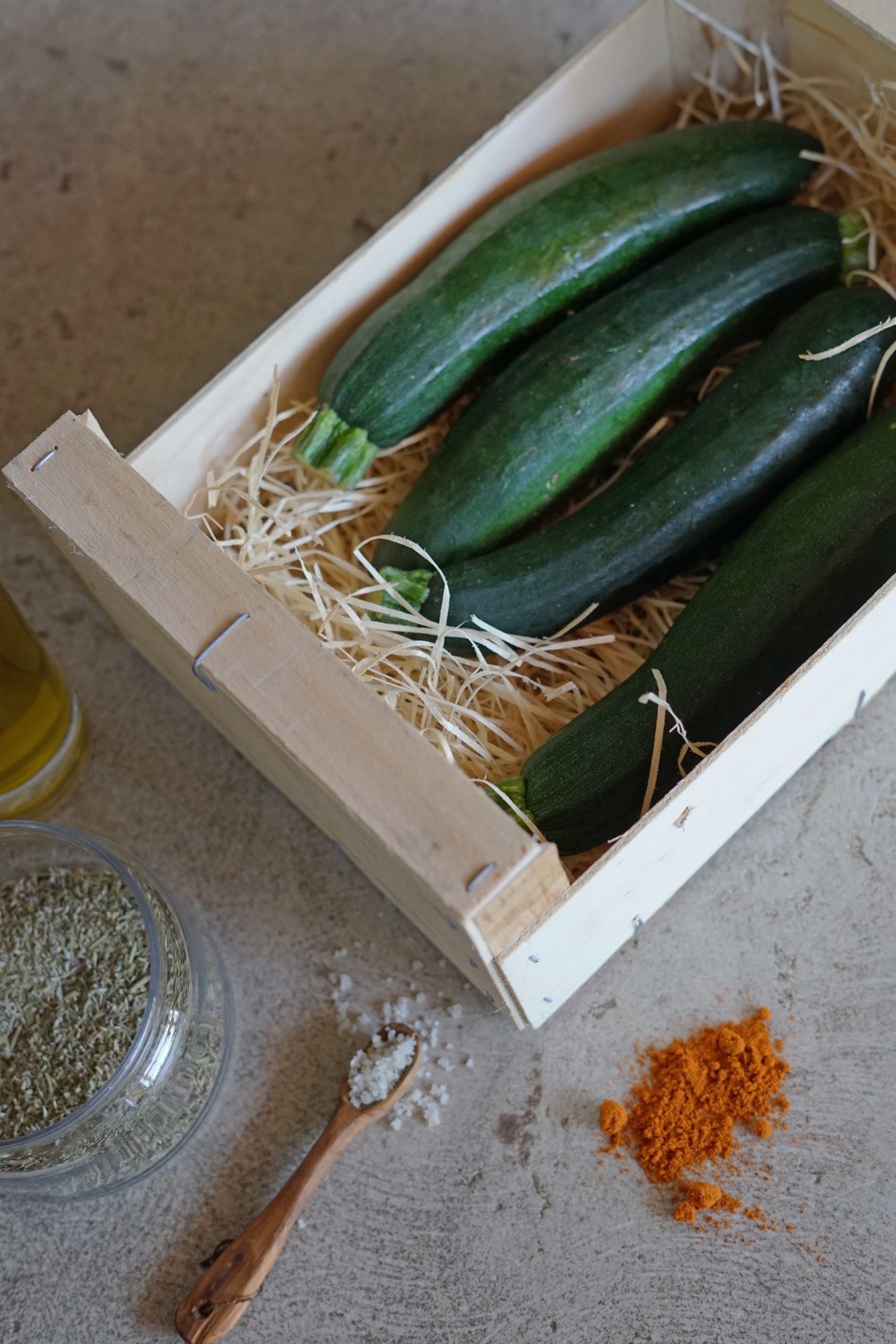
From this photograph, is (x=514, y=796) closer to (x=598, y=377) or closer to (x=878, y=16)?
(x=598, y=377)

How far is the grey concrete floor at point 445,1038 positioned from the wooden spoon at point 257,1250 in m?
0.02

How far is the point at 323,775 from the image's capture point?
30.5 inches

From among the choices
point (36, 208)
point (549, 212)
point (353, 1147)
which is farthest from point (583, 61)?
point (353, 1147)

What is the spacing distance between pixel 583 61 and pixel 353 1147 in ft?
3.20

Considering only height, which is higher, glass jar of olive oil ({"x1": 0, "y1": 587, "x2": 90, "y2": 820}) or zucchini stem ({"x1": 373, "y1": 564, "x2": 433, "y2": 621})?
glass jar of olive oil ({"x1": 0, "y1": 587, "x2": 90, "y2": 820})

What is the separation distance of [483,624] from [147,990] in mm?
393

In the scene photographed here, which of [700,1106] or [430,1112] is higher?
[430,1112]

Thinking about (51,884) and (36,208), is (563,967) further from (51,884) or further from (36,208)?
(36,208)

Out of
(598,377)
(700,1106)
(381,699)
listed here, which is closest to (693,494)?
(598,377)

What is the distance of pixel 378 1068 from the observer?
3.30ft

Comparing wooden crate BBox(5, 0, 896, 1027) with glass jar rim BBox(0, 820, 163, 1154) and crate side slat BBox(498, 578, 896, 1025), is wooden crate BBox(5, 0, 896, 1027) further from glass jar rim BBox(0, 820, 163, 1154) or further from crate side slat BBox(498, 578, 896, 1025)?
glass jar rim BBox(0, 820, 163, 1154)

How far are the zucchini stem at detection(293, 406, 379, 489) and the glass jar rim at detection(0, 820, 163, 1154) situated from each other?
0.37 m

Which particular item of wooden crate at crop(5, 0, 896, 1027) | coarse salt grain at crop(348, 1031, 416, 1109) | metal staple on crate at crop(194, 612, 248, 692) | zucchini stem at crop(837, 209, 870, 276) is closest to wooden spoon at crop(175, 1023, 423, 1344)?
coarse salt grain at crop(348, 1031, 416, 1109)

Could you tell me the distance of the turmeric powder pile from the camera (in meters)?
0.97
